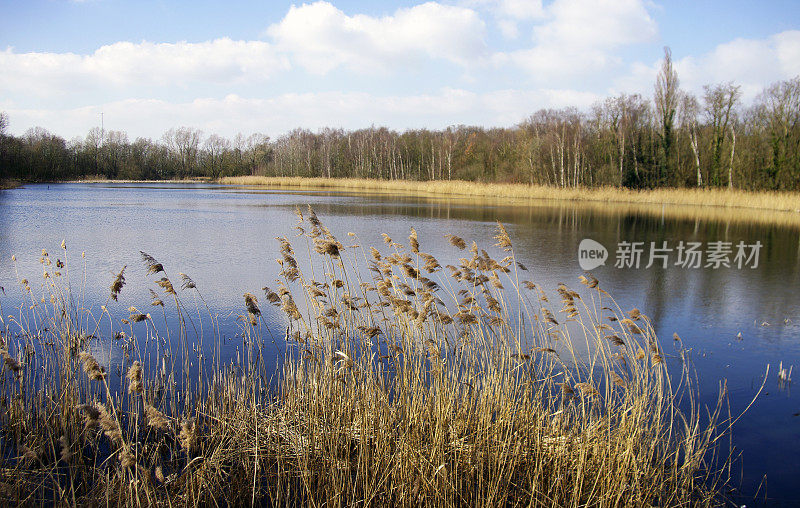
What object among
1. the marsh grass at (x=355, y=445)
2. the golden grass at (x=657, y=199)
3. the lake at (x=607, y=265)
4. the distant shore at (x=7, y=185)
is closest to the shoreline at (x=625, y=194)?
the golden grass at (x=657, y=199)

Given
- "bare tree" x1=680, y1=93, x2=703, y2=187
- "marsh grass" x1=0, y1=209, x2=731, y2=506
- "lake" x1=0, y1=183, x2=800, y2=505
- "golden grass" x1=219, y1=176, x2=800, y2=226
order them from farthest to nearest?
"bare tree" x1=680, y1=93, x2=703, y2=187 < "golden grass" x1=219, y1=176, x2=800, y2=226 < "lake" x1=0, y1=183, x2=800, y2=505 < "marsh grass" x1=0, y1=209, x2=731, y2=506

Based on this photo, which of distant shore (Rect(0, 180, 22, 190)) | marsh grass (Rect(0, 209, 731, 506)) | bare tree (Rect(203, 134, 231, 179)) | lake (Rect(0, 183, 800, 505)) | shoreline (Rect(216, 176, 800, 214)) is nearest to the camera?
marsh grass (Rect(0, 209, 731, 506))

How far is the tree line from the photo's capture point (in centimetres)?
3161

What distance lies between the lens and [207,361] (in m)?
5.82

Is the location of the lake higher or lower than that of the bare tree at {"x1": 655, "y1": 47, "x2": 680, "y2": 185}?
lower

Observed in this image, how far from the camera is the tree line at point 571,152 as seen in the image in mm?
31609

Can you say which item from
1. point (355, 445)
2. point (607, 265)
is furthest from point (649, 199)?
point (355, 445)

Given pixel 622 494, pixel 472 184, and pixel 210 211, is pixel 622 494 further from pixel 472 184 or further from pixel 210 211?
pixel 472 184

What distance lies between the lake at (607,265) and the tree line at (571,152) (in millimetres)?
11454

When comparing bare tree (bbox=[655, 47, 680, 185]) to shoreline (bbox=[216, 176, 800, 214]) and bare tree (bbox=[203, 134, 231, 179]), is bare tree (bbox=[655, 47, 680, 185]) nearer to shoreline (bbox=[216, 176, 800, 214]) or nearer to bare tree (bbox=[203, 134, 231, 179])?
shoreline (bbox=[216, 176, 800, 214])

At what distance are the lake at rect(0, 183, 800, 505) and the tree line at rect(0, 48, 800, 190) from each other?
451 inches

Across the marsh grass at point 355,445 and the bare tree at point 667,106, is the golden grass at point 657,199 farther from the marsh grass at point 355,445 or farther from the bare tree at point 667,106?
the marsh grass at point 355,445

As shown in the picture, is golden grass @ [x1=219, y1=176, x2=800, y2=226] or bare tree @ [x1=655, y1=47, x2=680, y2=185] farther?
bare tree @ [x1=655, y1=47, x2=680, y2=185]

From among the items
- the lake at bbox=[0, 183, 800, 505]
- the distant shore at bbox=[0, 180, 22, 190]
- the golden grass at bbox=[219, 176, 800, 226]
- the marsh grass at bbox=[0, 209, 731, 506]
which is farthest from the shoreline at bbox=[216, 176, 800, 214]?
the distant shore at bbox=[0, 180, 22, 190]
